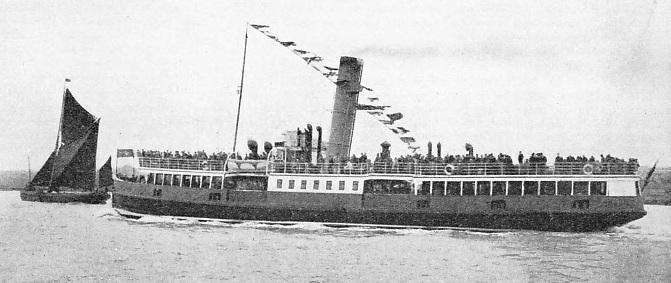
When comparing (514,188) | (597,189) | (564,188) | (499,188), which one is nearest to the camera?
(597,189)

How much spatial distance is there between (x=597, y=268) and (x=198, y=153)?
57.4ft

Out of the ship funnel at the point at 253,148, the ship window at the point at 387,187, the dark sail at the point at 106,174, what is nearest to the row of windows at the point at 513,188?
the ship window at the point at 387,187

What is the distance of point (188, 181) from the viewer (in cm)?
2861

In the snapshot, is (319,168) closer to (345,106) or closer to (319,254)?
(345,106)

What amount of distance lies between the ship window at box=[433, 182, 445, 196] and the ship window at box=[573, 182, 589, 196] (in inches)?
187

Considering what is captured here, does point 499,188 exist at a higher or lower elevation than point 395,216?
higher

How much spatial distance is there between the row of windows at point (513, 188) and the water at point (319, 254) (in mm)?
1592

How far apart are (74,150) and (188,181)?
14860 millimetres

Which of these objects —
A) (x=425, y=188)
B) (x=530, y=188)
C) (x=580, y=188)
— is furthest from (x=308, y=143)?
(x=580, y=188)

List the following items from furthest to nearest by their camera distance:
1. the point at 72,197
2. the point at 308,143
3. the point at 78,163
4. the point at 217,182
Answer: the point at 72,197 < the point at 78,163 < the point at 308,143 < the point at 217,182

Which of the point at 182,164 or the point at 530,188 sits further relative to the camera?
the point at 182,164

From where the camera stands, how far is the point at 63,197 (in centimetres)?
4378

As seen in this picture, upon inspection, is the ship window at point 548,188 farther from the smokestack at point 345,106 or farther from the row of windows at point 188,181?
the row of windows at point 188,181

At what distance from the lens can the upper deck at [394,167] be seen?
77.3 feet
